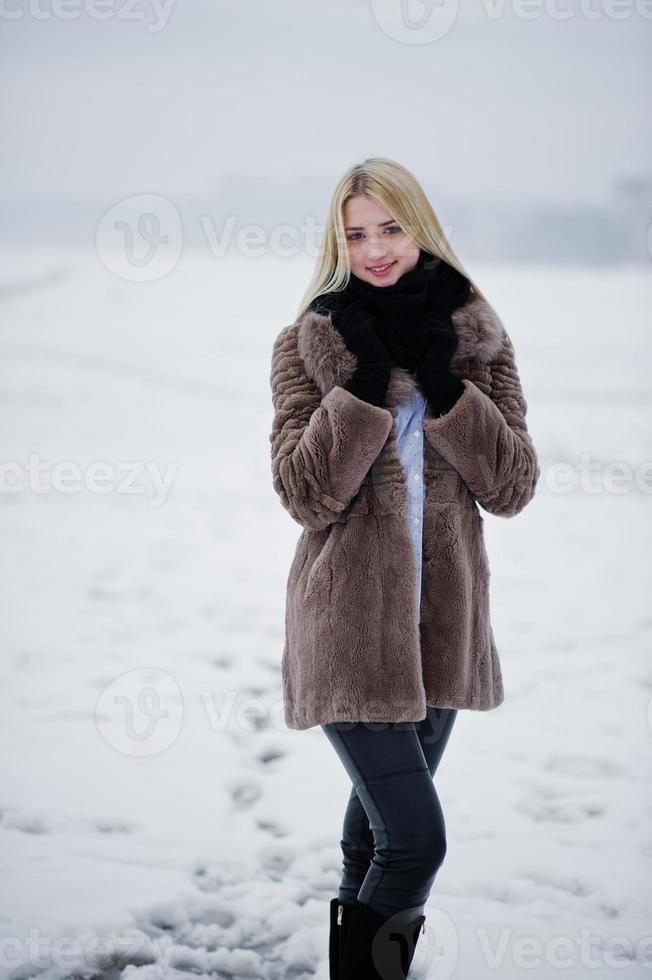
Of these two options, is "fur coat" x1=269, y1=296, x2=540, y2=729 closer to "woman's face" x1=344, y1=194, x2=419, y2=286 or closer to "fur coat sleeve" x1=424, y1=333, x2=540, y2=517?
"fur coat sleeve" x1=424, y1=333, x2=540, y2=517

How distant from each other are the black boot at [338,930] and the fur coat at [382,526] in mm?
320

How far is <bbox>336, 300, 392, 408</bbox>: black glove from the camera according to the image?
5.32ft

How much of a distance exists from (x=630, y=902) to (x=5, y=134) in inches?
129

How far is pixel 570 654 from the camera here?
143 inches

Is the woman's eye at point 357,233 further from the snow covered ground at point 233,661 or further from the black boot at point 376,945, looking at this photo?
the snow covered ground at point 233,661

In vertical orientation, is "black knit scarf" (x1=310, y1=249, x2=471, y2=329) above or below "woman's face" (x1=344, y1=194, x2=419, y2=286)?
below

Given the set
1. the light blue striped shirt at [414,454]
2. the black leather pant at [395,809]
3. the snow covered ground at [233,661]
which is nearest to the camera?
the black leather pant at [395,809]

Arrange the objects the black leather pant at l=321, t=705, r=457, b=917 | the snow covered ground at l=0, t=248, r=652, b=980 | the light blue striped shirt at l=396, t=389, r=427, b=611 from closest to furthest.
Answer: the black leather pant at l=321, t=705, r=457, b=917, the light blue striped shirt at l=396, t=389, r=427, b=611, the snow covered ground at l=0, t=248, r=652, b=980

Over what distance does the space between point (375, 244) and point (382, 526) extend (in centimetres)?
48

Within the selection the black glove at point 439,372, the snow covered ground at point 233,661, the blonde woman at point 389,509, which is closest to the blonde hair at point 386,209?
the blonde woman at point 389,509

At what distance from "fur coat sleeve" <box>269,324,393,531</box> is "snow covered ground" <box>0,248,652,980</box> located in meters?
1.06

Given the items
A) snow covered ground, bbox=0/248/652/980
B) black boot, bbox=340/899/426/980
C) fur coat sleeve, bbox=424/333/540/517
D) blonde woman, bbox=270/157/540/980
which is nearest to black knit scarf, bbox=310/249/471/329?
blonde woman, bbox=270/157/540/980

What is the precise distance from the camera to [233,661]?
11.7ft

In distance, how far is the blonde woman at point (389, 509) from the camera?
5.19ft
